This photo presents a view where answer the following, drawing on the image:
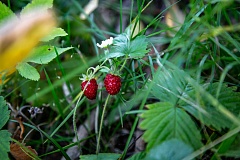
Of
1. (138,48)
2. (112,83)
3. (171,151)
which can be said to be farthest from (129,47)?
(171,151)

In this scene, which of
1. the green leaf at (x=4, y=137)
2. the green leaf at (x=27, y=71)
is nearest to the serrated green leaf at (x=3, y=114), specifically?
the green leaf at (x=4, y=137)

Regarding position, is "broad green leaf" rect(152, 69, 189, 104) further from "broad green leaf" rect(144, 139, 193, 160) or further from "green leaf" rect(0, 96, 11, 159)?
"green leaf" rect(0, 96, 11, 159)

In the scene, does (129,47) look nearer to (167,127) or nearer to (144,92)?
(144,92)

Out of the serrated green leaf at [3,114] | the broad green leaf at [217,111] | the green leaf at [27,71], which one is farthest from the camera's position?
the green leaf at [27,71]

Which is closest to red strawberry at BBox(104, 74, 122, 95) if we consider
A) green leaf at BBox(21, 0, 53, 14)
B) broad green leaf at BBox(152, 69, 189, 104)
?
broad green leaf at BBox(152, 69, 189, 104)

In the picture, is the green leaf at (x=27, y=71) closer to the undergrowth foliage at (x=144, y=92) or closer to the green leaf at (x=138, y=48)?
the undergrowth foliage at (x=144, y=92)

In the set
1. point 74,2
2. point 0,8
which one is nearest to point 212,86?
point 0,8
